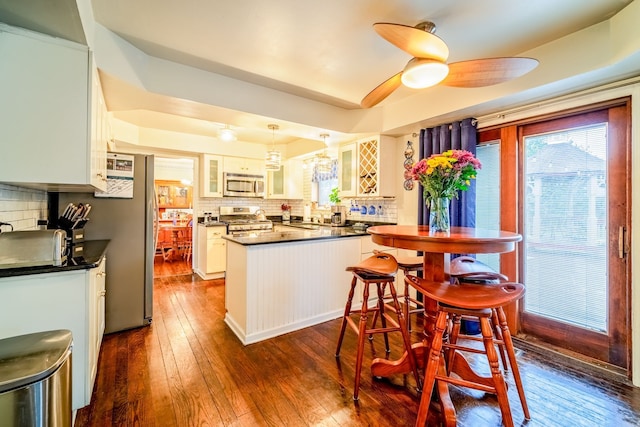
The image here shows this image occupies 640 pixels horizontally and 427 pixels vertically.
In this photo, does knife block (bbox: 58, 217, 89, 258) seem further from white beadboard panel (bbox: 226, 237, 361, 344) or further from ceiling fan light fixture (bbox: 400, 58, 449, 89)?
ceiling fan light fixture (bbox: 400, 58, 449, 89)

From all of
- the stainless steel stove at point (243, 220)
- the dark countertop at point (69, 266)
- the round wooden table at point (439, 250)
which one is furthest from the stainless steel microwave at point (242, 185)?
the round wooden table at point (439, 250)

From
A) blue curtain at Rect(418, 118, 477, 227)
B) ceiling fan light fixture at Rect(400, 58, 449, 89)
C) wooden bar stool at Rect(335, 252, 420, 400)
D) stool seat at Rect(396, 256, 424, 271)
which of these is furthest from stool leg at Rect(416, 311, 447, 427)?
blue curtain at Rect(418, 118, 477, 227)

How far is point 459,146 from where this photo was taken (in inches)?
116

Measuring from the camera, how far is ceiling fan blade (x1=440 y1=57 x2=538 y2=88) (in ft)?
5.34

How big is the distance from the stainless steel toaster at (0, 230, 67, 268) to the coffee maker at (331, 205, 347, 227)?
347cm

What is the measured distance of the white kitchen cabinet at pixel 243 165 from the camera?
16.5 feet

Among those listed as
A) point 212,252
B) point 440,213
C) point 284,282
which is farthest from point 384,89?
point 212,252

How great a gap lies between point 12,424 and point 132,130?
161 inches

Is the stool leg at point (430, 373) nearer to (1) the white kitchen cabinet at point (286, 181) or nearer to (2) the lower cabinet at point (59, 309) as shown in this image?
(2) the lower cabinet at point (59, 309)

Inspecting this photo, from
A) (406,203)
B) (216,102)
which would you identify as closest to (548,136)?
(406,203)

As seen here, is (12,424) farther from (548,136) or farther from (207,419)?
(548,136)

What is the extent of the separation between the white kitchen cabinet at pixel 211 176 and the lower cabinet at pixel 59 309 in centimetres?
330

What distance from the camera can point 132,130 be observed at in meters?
4.02

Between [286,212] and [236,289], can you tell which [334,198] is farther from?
[236,289]
